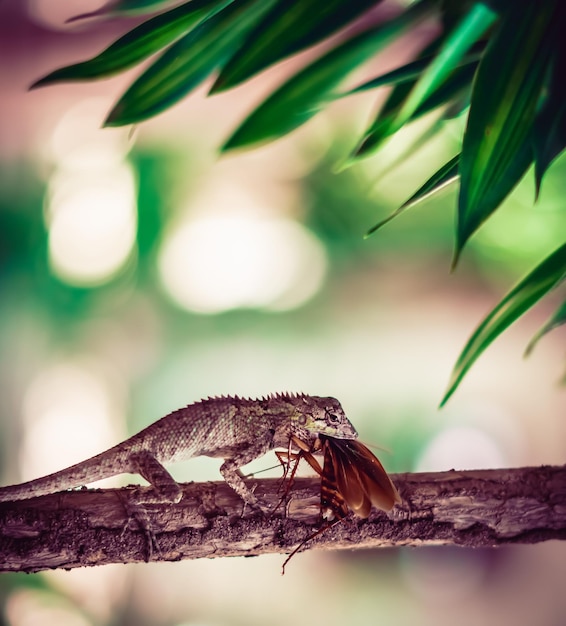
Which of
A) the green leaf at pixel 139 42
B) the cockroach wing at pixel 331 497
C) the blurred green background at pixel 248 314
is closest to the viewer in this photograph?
the cockroach wing at pixel 331 497

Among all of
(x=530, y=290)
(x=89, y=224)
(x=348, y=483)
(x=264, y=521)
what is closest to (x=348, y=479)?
(x=348, y=483)

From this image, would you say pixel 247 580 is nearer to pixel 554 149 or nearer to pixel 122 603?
pixel 122 603

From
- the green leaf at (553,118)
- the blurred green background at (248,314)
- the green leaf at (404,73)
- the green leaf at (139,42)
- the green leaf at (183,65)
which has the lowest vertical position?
the blurred green background at (248,314)

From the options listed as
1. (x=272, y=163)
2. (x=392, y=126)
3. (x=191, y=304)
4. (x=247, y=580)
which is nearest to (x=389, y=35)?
(x=392, y=126)

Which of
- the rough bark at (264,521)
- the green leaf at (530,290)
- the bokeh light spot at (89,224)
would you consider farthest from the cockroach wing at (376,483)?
the bokeh light spot at (89,224)

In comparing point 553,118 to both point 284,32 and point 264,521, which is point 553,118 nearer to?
point 284,32

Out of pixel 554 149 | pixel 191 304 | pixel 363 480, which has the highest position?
pixel 554 149

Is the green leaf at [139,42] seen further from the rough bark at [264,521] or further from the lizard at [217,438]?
the rough bark at [264,521]

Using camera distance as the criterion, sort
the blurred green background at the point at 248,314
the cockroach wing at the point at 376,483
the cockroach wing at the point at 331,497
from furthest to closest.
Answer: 1. the blurred green background at the point at 248,314
2. the cockroach wing at the point at 331,497
3. the cockroach wing at the point at 376,483

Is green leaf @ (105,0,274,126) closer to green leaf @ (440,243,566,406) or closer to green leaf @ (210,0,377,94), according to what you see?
green leaf @ (210,0,377,94)
